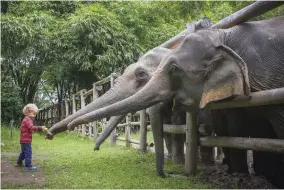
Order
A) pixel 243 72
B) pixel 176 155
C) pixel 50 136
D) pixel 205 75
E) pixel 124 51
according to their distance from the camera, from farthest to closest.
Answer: pixel 124 51
pixel 176 155
pixel 50 136
pixel 205 75
pixel 243 72

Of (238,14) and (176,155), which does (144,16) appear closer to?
(176,155)

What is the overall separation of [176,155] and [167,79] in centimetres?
267

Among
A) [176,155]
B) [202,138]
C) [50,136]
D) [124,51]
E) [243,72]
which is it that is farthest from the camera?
[124,51]

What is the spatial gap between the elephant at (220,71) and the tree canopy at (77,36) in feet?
42.7

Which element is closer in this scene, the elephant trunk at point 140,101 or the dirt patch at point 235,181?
the elephant trunk at point 140,101

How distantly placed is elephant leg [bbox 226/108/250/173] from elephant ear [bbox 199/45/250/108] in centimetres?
77

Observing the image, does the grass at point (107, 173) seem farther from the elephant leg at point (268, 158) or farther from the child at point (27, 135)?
the elephant leg at point (268, 158)

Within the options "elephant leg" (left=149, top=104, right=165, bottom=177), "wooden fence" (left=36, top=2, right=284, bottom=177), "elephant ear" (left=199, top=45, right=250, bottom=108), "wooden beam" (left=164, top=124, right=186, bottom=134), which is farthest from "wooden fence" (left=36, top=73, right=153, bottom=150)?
"elephant ear" (left=199, top=45, right=250, bottom=108)

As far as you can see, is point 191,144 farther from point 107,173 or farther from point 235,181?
point 107,173

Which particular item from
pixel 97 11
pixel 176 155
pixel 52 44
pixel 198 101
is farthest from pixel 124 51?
pixel 198 101

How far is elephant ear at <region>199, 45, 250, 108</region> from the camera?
3.51m

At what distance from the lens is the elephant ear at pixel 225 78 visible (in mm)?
3510

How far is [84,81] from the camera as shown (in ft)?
63.4

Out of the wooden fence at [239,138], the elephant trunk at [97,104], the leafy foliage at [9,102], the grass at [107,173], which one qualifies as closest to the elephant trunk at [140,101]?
the elephant trunk at [97,104]
